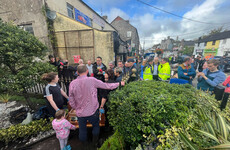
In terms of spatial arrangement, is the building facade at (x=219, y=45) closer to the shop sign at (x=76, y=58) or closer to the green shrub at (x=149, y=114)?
the shop sign at (x=76, y=58)

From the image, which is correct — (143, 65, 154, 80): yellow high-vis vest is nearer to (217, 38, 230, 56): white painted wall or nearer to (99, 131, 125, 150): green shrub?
(99, 131, 125, 150): green shrub

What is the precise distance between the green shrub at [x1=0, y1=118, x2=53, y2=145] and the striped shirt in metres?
1.84

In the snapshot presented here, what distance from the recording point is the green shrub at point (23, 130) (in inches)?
103

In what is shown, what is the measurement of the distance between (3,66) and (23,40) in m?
1.16

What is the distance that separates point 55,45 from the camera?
7016mm

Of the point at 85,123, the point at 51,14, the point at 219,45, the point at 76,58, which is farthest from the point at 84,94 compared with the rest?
the point at 219,45

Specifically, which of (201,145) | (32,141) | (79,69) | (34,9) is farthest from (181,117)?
(34,9)

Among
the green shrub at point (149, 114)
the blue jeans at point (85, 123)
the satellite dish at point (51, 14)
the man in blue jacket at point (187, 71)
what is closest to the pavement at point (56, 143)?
the blue jeans at point (85, 123)

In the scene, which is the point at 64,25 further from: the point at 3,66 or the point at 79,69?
the point at 79,69

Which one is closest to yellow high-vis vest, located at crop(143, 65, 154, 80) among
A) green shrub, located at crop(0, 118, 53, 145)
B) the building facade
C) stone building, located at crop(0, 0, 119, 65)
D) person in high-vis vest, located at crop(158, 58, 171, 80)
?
person in high-vis vest, located at crop(158, 58, 171, 80)

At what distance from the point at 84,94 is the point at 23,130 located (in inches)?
98.9

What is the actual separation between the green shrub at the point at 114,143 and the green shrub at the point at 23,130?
2.49 metres

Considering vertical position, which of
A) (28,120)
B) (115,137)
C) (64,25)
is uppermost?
(64,25)

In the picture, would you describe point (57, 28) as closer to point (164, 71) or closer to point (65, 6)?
point (65, 6)
